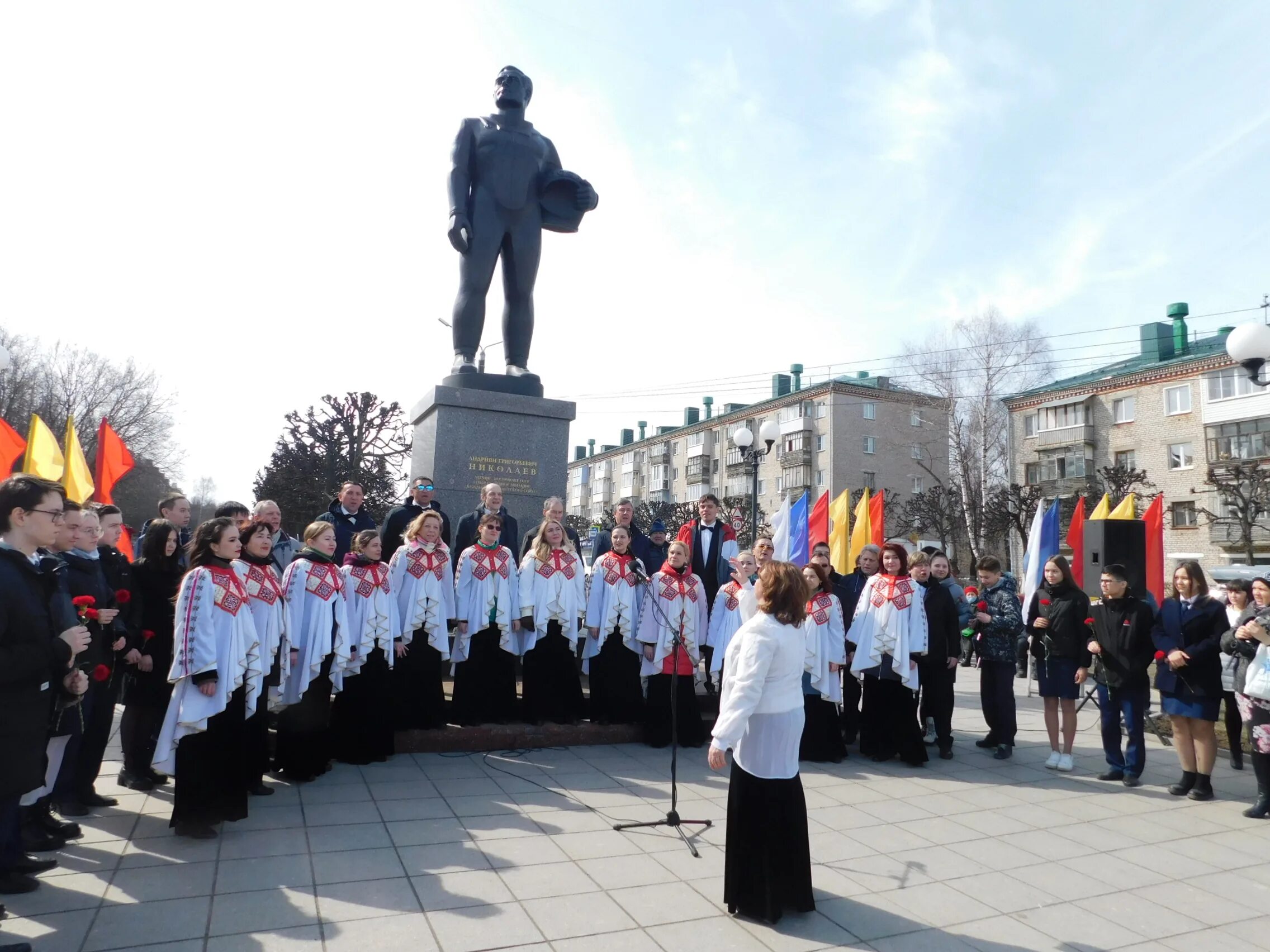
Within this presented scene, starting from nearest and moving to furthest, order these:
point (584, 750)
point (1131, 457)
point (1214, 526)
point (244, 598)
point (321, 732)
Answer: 1. point (244, 598)
2. point (321, 732)
3. point (584, 750)
4. point (1214, 526)
5. point (1131, 457)

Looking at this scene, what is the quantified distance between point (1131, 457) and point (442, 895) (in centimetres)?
4515

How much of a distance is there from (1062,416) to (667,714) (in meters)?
43.3

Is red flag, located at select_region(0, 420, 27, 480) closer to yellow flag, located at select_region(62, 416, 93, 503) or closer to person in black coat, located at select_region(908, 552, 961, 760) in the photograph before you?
yellow flag, located at select_region(62, 416, 93, 503)

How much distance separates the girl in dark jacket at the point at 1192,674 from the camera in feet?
21.6

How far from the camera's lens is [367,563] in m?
6.45

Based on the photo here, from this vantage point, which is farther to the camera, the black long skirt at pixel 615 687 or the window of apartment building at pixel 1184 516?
the window of apartment building at pixel 1184 516

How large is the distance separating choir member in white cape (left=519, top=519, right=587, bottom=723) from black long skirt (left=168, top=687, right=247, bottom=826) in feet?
8.80

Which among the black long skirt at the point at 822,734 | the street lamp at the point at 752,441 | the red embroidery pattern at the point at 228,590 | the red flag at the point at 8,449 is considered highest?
the street lamp at the point at 752,441

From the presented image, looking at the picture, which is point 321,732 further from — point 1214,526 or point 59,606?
point 1214,526

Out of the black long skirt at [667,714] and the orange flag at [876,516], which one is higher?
the orange flag at [876,516]

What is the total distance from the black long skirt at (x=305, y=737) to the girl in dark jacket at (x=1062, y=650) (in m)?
6.24

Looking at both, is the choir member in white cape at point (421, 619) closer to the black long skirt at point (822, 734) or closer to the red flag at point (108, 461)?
the black long skirt at point (822, 734)

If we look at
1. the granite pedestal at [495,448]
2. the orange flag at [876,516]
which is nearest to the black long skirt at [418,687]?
the granite pedestal at [495,448]

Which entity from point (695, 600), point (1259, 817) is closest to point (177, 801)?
point (695, 600)
